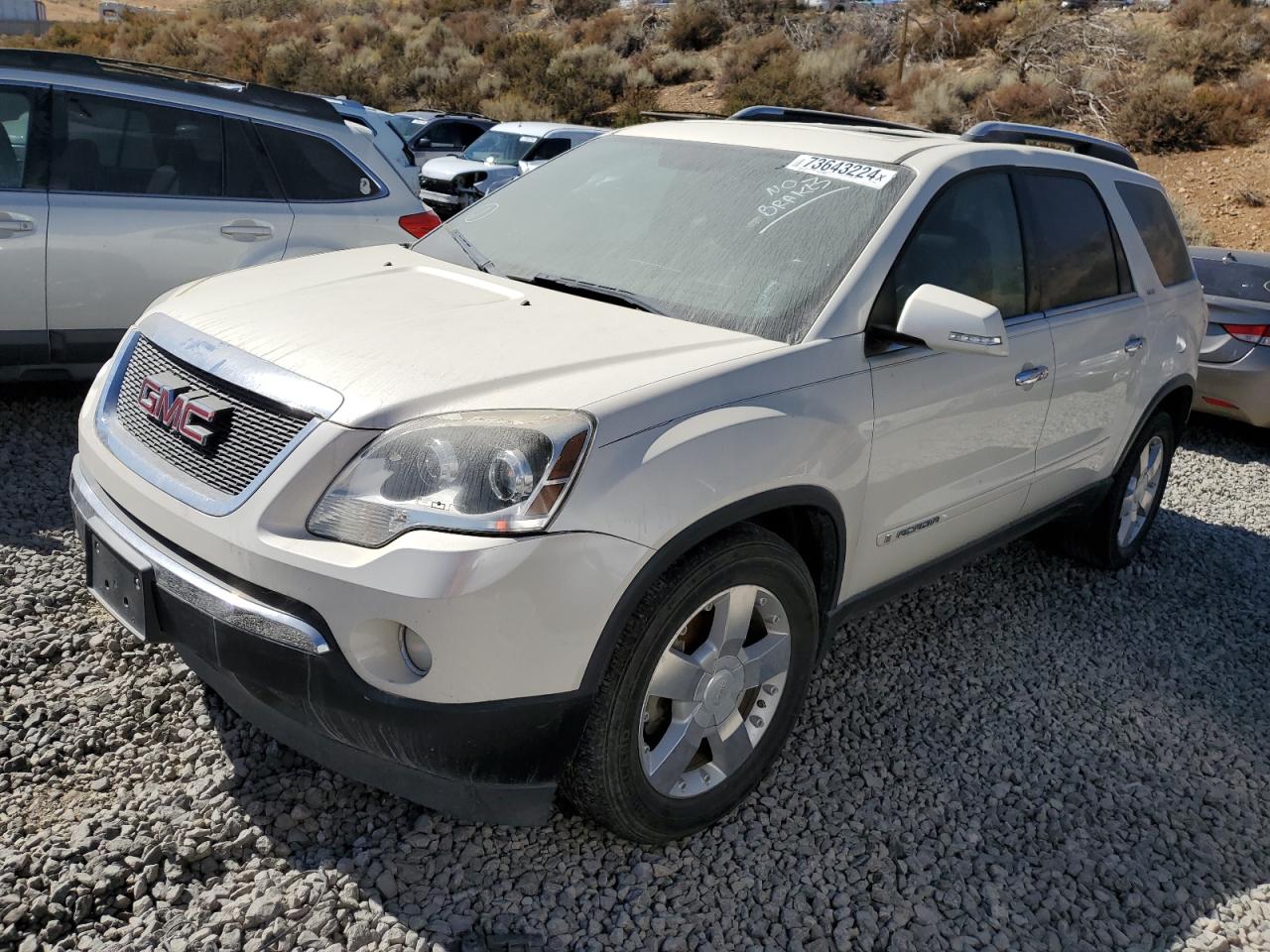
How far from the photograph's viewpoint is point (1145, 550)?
17.9 feet

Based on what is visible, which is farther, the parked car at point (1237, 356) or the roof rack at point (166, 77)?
the parked car at point (1237, 356)

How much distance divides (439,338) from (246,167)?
3.28 m

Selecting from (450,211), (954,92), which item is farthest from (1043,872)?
(954,92)

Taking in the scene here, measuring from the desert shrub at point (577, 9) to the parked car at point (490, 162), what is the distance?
80.2ft

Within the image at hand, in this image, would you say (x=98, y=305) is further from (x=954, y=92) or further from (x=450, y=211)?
(x=954, y=92)

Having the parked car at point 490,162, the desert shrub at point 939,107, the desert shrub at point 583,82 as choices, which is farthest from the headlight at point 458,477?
the desert shrub at point 583,82

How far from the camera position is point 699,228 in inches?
133

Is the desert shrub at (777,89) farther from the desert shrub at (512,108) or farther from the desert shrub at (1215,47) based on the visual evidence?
the desert shrub at (1215,47)

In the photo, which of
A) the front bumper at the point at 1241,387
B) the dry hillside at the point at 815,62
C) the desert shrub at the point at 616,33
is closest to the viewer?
the front bumper at the point at 1241,387

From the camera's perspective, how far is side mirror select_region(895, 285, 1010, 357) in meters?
2.94

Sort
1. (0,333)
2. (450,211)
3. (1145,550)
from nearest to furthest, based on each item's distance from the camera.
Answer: (0,333) < (1145,550) < (450,211)

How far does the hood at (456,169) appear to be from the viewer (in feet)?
45.0

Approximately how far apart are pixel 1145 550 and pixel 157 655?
4.53 m

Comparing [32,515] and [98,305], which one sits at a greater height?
[98,305]
